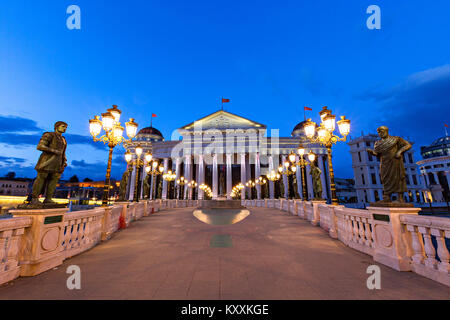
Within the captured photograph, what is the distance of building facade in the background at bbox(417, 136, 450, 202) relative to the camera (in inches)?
2418

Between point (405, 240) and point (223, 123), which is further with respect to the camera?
point (223, 123)

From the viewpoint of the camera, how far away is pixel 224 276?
167 inches

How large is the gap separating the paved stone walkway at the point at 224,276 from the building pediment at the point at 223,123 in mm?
47591

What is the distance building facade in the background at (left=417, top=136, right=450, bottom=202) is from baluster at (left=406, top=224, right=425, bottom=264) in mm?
77657

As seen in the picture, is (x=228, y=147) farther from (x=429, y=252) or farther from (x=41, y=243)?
(x=429, y=252)

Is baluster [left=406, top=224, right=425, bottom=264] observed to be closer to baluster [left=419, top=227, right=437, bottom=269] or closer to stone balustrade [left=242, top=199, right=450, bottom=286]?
stone balustrade [left=242, top=199, right=450, bottom=286]

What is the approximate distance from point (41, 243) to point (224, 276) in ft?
15.0

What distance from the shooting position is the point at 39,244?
15.5 ft

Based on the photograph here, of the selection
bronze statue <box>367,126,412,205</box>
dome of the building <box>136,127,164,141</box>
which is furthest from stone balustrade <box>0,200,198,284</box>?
dome of the building <box>136,127,164,141</box>

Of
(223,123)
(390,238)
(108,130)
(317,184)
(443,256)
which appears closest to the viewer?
(443,256)

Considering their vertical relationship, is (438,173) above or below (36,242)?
above

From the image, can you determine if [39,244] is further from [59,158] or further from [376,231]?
[376,231]

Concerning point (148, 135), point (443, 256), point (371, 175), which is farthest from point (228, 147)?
point (443, 256)

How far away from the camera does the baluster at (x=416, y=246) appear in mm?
4543
